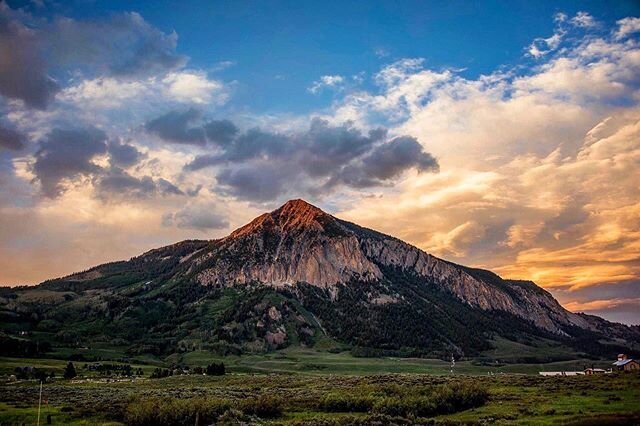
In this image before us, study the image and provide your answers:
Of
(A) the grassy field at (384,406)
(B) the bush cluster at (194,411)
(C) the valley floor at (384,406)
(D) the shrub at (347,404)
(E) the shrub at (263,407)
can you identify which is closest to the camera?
(A) the grassy field at (384,406)

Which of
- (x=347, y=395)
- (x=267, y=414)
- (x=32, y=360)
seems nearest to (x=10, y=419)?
(x=267, y=414)

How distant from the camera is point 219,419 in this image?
6028cm

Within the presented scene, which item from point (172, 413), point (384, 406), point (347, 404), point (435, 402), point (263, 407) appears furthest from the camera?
point (347, 404)

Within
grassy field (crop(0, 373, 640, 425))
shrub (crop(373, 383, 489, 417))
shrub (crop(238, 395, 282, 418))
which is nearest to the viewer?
grassy field (crop(0, 373, 640, 425))

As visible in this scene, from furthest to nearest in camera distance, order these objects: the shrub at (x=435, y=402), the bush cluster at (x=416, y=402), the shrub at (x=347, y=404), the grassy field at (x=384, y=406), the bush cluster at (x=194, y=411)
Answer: the shrub at (x=347, y=404)
the bush cluster at (x=416, y=402)
the shrub at (x=435, y=402)
the bush cluster at (x=194, y=411)
the grassy field at (x=384, y=406)

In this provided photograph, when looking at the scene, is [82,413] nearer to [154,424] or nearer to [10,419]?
[10,419]

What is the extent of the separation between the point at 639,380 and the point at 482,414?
31179mm

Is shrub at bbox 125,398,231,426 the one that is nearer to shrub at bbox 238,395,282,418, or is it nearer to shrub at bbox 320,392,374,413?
shrub at bbox 238,395,282,418

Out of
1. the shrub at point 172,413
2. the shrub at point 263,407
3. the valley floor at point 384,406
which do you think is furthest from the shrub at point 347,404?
the shrub at point 172,413

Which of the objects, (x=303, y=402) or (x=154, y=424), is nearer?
(x=154, y=424)

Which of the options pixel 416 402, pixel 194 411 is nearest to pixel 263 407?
pixel 194 411

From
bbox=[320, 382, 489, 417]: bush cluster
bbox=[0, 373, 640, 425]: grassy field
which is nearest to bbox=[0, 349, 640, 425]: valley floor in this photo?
bbox=[0, 373, 640, 425]: grassy field

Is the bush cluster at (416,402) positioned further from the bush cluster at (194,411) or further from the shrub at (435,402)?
the bush cluster at (194,411)

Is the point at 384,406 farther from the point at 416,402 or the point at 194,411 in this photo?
the point at 194,411
